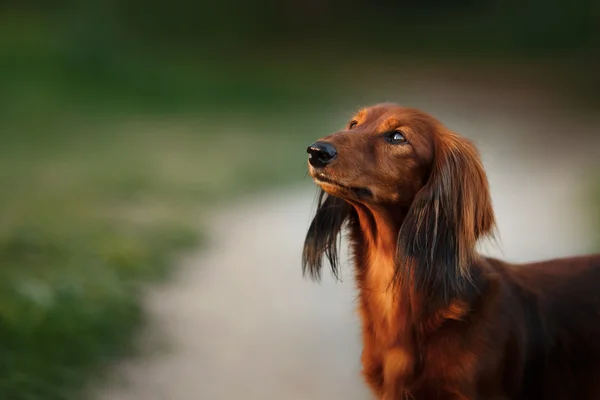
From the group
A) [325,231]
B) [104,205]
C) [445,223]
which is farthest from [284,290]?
[445,223]

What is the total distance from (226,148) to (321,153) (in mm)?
1418

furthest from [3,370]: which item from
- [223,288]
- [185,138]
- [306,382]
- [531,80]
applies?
[531,80]

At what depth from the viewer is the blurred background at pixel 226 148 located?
228 centimetres

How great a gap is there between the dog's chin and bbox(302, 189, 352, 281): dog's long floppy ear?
0.20m

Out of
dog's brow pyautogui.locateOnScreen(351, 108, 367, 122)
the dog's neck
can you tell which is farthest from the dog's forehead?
the dog's neck

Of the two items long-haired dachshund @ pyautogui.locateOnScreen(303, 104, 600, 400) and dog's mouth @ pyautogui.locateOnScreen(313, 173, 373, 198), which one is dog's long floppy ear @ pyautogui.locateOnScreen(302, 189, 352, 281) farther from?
dog's mouth @ pyautogui.locateOnScreen(313, 173, 373, 198)

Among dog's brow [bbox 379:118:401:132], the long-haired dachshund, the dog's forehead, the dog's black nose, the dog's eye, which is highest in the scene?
the dog's forehead

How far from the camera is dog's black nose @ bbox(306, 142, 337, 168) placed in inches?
58.8

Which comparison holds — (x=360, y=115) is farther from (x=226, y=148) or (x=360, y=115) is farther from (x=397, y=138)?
(x=226, y=148)

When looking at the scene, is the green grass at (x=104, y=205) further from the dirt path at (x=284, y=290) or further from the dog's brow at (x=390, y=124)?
the dog's brow at (x=390, y=124)

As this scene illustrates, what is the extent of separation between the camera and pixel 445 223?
5.26 feet

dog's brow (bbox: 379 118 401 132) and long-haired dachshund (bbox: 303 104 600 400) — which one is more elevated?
dog's brow (bbox: 379 118 401 132)

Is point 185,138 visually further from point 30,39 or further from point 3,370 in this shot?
point 3,370

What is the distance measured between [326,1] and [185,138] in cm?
77
